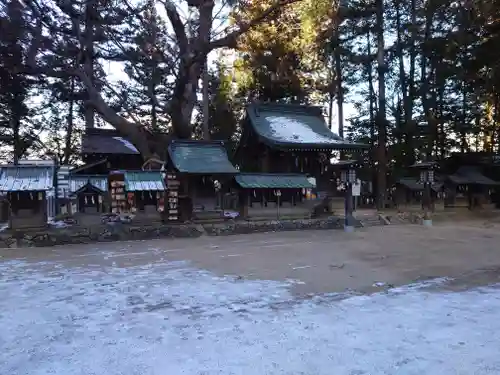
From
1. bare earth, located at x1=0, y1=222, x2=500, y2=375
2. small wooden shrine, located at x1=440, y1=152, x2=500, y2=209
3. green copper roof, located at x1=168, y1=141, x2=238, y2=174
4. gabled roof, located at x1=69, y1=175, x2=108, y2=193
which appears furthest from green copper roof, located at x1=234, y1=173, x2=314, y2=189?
small wooden shrine, located at x1=440, y1=152, x2=500, y2=209

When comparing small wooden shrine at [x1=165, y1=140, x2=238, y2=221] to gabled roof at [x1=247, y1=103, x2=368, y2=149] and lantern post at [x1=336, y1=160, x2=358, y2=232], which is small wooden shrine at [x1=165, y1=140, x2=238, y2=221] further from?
lantern post at [x1=336, y1=160, x2=358, y2=232]

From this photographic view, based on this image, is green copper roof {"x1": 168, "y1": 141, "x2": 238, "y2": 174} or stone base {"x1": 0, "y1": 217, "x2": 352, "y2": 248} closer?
stone base {"x1": 0, "y1": 217, "x2": 352, "y2": 248}

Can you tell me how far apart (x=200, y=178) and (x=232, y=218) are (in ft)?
7.41

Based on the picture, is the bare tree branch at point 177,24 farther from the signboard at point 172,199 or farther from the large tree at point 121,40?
the signboard at point 172,199

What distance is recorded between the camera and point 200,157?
15469 millimetres

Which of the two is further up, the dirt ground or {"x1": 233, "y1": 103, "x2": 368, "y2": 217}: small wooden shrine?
{"x1": 233, "y1": 103, "x2": 368, "y2": 217}: small wooden shrine

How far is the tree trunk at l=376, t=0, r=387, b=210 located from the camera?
23562mm

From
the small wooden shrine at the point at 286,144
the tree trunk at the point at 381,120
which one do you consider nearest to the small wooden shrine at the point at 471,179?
the tree trunk at the point at 381,120

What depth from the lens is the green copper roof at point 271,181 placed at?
16047mm

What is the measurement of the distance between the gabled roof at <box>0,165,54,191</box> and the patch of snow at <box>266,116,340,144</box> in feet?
33.5

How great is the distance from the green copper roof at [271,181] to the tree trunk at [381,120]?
27.0 feet

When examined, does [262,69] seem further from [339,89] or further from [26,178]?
[26,178]

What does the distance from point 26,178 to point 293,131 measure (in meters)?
12.2

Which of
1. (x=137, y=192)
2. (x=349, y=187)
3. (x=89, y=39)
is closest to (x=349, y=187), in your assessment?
(x=349, y=187)
